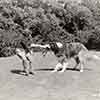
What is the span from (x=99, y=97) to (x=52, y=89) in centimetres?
223

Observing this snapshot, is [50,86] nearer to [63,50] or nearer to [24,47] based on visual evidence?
[24,47]

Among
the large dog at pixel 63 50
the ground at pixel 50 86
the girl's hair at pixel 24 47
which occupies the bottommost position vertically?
the ground at pixel 50 86

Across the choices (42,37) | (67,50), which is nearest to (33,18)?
(42,37)

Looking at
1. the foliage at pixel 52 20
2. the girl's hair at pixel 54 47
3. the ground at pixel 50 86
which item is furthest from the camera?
the foliage at pixel 52 20

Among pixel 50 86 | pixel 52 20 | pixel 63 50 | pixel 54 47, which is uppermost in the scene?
pixel 52 20

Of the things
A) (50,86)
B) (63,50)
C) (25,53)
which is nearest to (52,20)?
(63,50)

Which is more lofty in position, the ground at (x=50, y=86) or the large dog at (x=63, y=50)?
the large dog at (x=63, y=50)

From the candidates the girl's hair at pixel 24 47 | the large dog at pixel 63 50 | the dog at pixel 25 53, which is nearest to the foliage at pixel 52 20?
the large dog at pixel 63 50

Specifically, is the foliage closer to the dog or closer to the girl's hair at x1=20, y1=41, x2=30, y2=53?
the dog

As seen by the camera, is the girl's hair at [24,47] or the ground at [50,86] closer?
the ground at [50,86]

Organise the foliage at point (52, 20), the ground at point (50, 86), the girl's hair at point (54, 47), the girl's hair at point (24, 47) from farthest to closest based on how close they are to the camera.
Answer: the foliage at point (52, 20) → the girl's hair at point (54, 47) → the girl's hair at point (24, 47) → the ground at point (50, 86)

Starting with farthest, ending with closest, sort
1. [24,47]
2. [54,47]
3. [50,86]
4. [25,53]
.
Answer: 1. [54,47]
2. [25,53]
3. [24,47]
4. [50,86]

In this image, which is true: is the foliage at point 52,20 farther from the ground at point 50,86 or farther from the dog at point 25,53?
the ground at point 50,86

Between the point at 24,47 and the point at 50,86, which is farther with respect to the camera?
the point at 24,47
